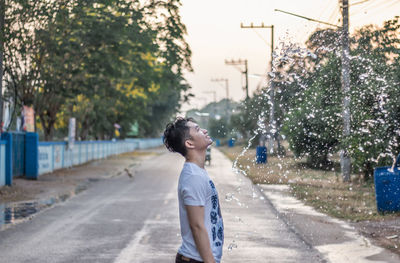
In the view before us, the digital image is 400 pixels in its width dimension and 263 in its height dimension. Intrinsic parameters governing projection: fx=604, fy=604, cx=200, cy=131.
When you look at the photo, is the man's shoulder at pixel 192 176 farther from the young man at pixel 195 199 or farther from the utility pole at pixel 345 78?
the utility pole at pixel 345 78

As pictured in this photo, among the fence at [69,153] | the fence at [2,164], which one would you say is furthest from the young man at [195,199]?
the fence at [69,153]

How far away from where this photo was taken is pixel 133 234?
11.6 meters

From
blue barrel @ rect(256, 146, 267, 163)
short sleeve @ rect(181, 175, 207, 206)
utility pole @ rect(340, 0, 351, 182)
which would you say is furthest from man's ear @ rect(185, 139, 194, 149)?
blue barrel @ rect(256, 146, 267, 163)

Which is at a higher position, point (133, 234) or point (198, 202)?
point (198, 202)

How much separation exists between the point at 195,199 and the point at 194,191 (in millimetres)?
49

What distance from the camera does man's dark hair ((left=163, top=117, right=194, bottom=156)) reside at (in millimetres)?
3943

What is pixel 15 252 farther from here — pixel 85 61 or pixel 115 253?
pixel 85 61

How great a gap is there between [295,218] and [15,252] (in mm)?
6673

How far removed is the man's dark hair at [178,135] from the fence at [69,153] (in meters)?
26.2

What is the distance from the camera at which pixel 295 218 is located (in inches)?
551

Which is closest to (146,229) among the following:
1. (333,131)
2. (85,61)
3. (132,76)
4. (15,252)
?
(15,252)

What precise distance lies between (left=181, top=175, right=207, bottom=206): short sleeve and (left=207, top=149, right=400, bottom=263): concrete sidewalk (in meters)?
5.59

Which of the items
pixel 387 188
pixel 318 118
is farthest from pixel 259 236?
pixel 318 118

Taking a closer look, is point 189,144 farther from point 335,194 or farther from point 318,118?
point 318,118
